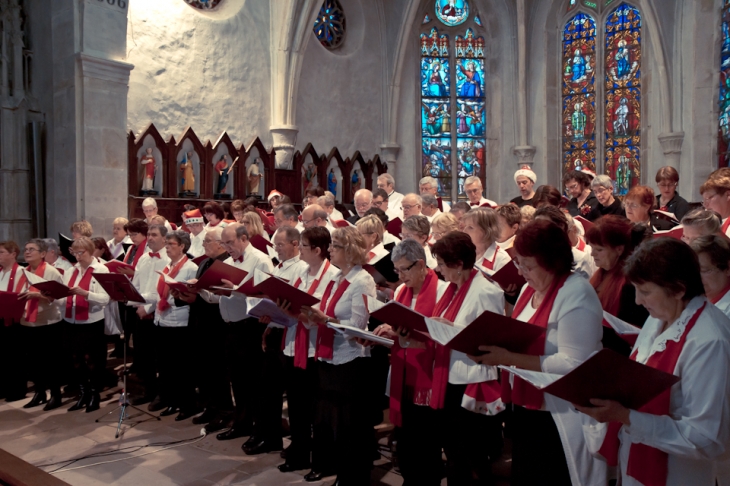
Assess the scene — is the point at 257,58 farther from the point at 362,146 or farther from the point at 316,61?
the point at 362,146

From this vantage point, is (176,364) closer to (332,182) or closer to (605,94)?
(332,182)

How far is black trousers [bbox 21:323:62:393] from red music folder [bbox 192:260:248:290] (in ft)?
9.54

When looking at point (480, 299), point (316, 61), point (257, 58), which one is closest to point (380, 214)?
point (480, 299)

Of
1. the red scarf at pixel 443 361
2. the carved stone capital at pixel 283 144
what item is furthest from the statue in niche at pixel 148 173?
the red scarf at pixel 443 361

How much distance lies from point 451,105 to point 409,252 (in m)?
14.5

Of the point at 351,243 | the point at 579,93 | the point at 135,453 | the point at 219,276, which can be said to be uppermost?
the point at 579,93

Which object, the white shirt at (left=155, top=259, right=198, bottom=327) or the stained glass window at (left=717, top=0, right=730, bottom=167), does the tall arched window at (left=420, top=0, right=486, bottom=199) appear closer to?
the stained glass window at (left=717, top=0, right=730, bottom=167)

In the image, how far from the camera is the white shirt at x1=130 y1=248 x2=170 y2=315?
6.37 meters

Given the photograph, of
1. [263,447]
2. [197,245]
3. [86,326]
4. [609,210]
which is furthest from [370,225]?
[197,245]

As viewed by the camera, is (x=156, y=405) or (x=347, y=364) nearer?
(x=347, y=364)

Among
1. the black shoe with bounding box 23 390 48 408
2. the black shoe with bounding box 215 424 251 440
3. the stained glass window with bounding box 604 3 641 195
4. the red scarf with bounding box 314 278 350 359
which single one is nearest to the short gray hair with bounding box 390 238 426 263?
the red scarf with bounding box 314 278 350 359

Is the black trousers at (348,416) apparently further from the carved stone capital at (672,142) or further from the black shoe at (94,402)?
the carved stone capital at (672,142)

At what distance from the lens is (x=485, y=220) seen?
451cm

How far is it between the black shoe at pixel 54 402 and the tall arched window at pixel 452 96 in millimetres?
12131
